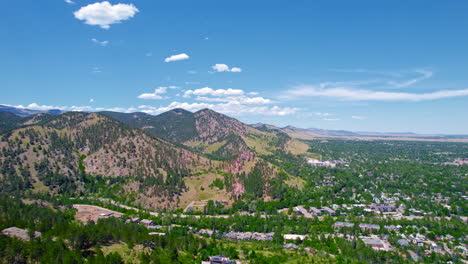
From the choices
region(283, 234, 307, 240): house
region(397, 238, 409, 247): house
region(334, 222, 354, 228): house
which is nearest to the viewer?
region(397, 238, 409, 247): house

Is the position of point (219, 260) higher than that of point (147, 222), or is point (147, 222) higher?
point (219, 260)

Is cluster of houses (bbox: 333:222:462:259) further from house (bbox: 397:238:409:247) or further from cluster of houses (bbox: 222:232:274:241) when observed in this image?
cluster of houses (bbox: 222:232:274:241)

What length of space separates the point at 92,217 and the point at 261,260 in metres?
93.7

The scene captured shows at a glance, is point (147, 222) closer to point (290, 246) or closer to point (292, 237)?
point (290, 246)

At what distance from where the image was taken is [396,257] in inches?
3625

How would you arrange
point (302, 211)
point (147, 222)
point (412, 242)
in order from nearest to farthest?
point (412, 242) < point (147, 222) < point (302, 211)

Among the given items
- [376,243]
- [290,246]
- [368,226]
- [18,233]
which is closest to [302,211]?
[368,226]

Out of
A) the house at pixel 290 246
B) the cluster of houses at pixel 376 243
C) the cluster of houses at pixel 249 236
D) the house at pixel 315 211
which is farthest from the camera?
the house at pixel 315 211

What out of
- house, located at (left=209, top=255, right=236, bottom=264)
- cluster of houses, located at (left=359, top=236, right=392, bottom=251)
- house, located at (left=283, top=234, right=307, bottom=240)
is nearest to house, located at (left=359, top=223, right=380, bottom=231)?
cluster of houses, located at (left=359, top=236, right=392, bottom=251)

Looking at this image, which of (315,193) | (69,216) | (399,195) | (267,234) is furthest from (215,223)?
(399,195)

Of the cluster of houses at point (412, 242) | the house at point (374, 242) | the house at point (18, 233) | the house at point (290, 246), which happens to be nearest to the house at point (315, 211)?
the cluster of houses at point (412, 242)

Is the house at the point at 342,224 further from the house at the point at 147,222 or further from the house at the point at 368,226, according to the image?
the house at the point at 147,222

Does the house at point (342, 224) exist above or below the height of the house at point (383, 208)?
above

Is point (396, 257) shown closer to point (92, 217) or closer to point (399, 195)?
point (399, 195)
